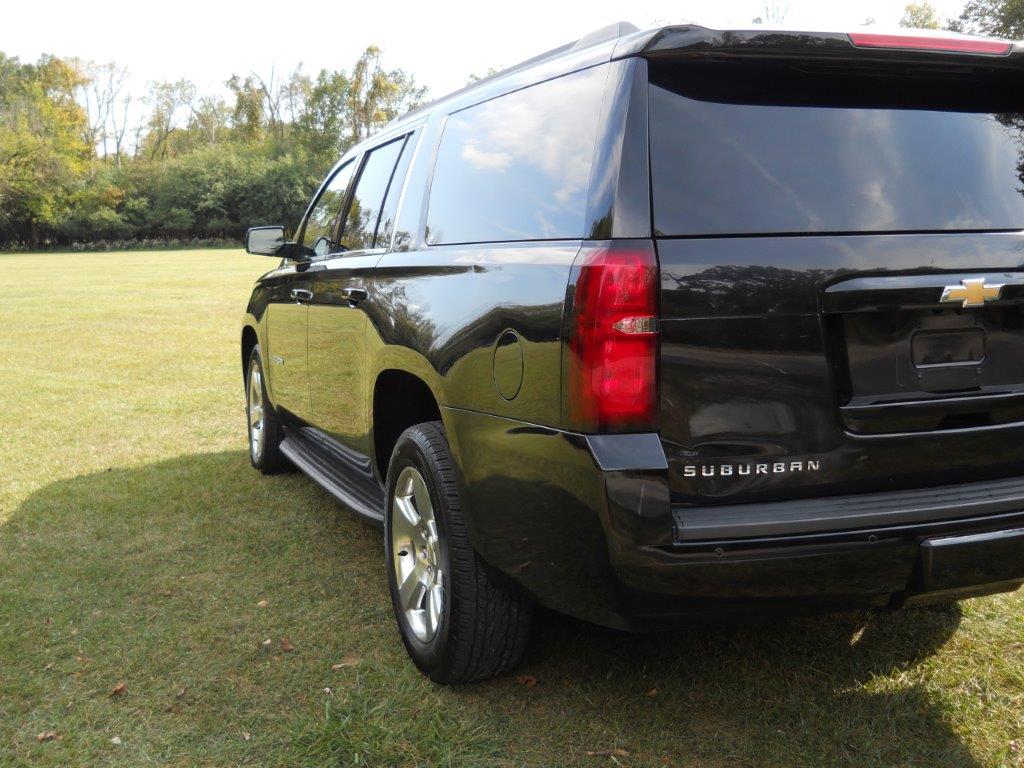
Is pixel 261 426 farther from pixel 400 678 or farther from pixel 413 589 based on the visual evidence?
pixel 400 678

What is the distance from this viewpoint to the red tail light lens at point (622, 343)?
2.47 metres

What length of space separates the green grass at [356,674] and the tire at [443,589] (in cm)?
15

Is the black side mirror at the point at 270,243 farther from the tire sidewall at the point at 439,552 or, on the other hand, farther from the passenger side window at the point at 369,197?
the tire sidewall at the point at 439,552

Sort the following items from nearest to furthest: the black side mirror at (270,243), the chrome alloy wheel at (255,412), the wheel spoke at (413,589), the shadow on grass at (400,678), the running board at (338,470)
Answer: the shadow on grass at (400,678), the wheel spoke at (413,589), the running board at (338,470), the black side mirror at (270,243), the chrome alloy wheel at (255,412)

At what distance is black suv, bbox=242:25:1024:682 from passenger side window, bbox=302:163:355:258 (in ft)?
7.44

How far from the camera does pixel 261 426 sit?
6.39 metres

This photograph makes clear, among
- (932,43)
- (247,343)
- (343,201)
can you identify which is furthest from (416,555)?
(247,343)

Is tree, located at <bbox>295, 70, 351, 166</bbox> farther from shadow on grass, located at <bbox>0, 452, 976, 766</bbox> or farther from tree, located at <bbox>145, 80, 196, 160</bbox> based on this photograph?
shadow on grass, located at <bbox>0, 452, 976, 766</bbox>

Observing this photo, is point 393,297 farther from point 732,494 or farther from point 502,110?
point 732,494

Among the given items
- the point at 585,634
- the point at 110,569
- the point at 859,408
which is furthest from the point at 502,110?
the point at 110,569

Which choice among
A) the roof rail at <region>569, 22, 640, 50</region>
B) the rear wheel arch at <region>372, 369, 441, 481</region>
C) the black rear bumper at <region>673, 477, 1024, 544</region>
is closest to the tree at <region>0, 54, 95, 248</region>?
the rear wheel arch at <region>372, 369, 441, 481</region>

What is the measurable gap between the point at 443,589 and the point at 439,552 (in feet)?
0.45

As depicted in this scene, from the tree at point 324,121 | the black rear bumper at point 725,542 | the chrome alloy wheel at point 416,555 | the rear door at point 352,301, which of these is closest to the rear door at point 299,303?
the rear door at point 352,301

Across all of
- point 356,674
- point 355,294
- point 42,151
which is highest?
point 42,151
